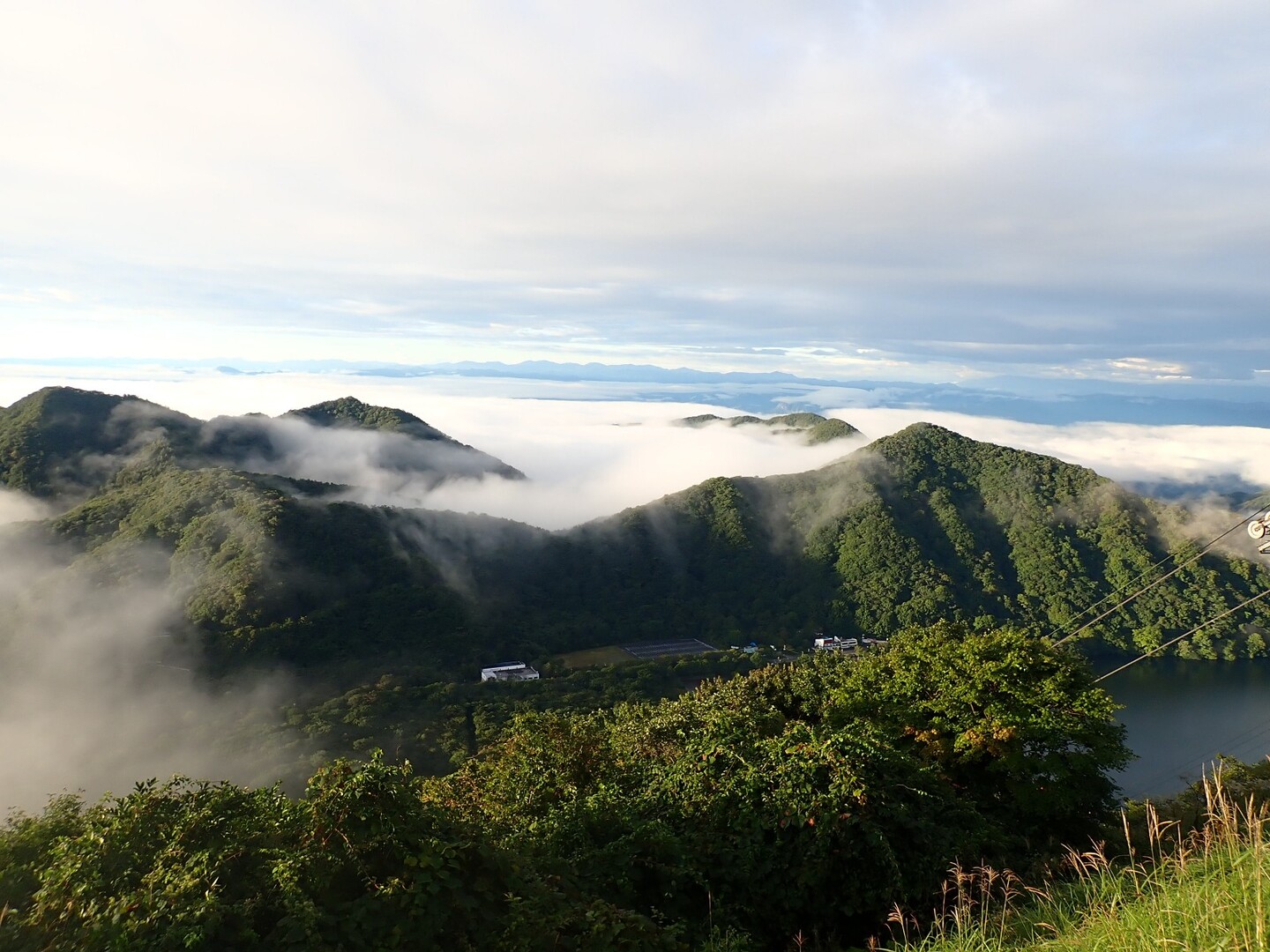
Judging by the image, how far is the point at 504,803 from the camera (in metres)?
10.9

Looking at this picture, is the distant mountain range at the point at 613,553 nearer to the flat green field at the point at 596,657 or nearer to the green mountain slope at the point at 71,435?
the green mountain slope at the point at 71,435

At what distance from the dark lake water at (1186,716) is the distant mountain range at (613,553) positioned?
504 cm

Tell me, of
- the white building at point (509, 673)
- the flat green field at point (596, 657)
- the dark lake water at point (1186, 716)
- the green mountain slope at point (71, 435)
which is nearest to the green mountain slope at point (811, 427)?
the dark lake water at point (1186, 716)

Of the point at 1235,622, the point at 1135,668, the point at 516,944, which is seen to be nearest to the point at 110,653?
the point at 516,944

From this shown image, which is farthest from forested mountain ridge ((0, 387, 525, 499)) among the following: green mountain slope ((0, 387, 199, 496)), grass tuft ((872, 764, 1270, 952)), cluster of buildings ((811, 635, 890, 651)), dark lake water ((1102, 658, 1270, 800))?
grass tuft ((872, 764, 1270, 952))

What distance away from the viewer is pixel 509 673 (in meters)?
54.2

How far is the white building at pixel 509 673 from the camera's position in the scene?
52472mm

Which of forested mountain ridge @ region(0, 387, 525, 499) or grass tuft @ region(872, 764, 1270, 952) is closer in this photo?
grass tuft @ region(872, 764, 1270, 952)

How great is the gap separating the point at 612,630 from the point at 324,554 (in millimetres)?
28430

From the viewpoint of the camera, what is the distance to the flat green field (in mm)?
62044

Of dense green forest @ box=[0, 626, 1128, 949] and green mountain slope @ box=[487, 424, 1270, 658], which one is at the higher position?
dense green forest @ box=[0, 626, 1128, 949]

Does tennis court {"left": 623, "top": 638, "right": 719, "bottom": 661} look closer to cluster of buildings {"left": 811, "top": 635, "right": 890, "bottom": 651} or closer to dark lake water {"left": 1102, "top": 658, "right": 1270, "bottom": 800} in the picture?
cluster of buildings {"left": 811, "top": 635, "right": 890, "bottom": 651}

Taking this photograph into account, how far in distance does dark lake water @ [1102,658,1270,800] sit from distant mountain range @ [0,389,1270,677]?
5039 mm

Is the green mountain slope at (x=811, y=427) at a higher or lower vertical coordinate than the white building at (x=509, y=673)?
higher
